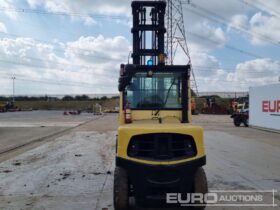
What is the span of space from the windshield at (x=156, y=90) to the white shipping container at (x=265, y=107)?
23629mm

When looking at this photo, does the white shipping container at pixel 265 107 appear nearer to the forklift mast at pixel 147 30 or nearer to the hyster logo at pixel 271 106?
the hyster logo at pixel 271 106

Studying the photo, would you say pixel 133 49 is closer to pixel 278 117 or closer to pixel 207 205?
pixel 207 205

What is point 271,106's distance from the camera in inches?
1291

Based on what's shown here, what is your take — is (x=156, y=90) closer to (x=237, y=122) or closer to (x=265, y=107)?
(x=265, y=107)

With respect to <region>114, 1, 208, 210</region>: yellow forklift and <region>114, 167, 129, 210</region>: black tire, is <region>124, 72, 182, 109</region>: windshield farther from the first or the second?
<region>114, 167, 129, 210</region>: black tire

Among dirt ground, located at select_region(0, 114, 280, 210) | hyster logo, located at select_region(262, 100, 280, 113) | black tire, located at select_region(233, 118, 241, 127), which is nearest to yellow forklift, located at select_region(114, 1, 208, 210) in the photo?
dirt ground, located at select_region(0, 114, 280, 210)

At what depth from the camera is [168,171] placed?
24.2 feet

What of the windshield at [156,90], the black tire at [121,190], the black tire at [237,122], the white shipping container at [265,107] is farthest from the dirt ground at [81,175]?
the black tire at [237,122]

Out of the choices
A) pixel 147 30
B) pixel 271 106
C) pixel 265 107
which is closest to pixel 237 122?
pixel 265 107

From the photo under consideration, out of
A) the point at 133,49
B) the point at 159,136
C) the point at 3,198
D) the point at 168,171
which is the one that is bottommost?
the point at 3,198

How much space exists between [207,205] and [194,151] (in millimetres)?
1430

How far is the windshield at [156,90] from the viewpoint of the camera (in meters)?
9.52

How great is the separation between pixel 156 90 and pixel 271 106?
25.1 metres

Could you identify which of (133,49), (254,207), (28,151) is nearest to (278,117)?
(28,151)
